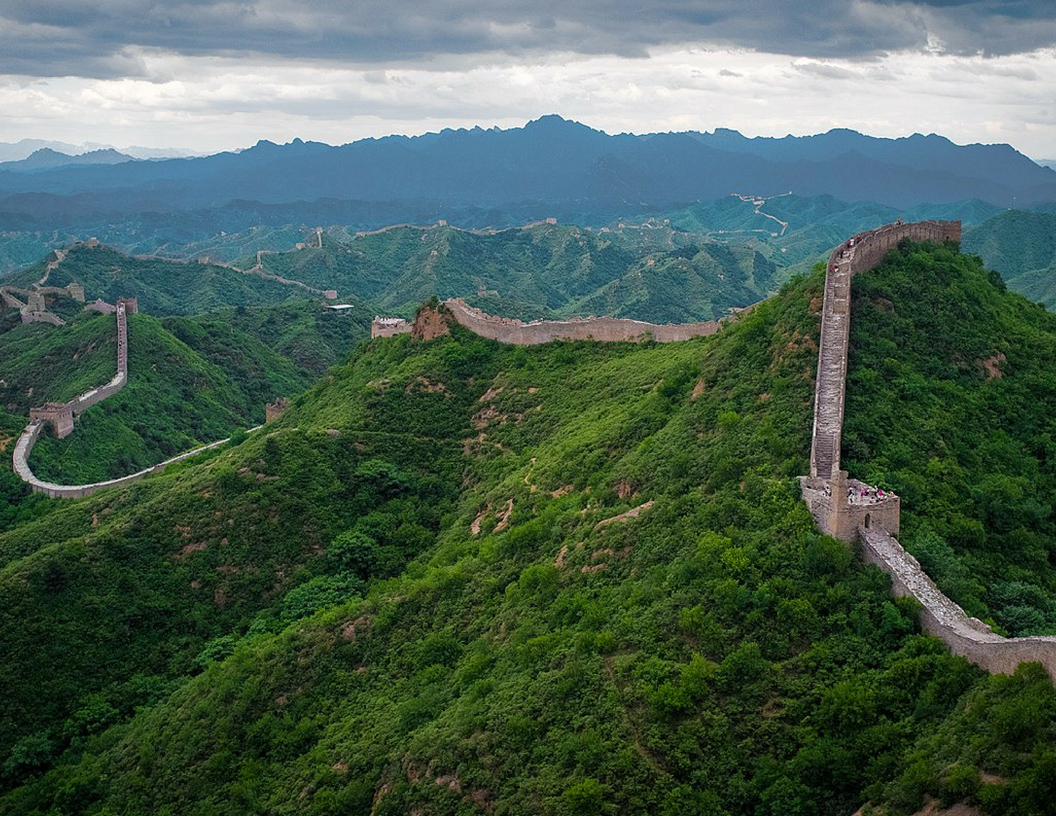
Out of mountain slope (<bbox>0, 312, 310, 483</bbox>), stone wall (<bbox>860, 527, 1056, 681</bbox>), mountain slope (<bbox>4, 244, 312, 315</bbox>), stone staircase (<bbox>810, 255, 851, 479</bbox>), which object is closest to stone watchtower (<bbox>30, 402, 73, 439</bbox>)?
mountain slope (<bbox>0, 312, 310, 483</bbox>)

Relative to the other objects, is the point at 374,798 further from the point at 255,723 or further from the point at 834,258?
the point at 834,258

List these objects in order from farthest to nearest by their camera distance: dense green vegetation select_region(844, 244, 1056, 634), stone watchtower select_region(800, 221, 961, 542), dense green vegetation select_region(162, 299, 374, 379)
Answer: dense green vegetation select_region(162, 299, 374, 379), dense green vegetation select_region(844, 244, 1056, 634), stone watchtower select_region(800, 221, 961, 542)

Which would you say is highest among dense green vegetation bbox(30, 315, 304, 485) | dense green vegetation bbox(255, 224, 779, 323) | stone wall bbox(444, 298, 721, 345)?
stone wall bbox(444, 298, 721, 345)

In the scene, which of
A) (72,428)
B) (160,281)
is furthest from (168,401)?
(160,281)

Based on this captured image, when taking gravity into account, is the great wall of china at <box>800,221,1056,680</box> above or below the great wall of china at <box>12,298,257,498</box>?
above

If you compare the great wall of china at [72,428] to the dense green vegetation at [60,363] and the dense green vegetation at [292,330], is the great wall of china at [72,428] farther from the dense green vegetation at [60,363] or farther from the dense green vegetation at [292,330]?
the dense green vegetation at [292,330]

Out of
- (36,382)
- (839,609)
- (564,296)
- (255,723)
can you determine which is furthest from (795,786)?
(564,296)

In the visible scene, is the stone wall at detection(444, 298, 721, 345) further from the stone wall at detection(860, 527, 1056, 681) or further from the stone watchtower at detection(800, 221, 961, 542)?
the stone wall at detection(860, 527, 1056, 681)
